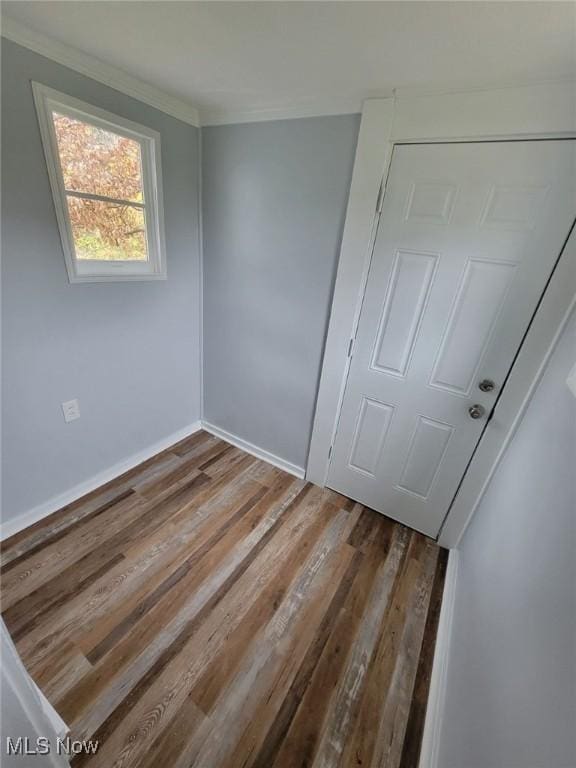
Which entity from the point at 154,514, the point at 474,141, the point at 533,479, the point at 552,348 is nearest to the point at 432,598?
the point at 533,479

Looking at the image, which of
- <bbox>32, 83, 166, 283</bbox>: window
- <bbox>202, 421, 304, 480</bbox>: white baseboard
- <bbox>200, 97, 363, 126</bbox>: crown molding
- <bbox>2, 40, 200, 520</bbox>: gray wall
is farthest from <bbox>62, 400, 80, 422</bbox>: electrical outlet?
<bbox>200, 97, 363, 126</bbox>: crown molding

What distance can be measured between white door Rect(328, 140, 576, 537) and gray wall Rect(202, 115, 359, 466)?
0.94 ft

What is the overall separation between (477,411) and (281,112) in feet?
5.94

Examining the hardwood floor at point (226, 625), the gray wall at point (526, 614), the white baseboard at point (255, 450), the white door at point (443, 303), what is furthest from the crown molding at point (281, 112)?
the hardwood floor at point (226, 625)

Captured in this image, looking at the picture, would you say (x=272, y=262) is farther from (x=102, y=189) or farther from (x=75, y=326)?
(x=75, y=326)

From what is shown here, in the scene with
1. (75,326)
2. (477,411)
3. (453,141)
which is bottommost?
(477,411)

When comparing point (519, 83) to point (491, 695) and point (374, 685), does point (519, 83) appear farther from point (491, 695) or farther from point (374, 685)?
point (374, 685)

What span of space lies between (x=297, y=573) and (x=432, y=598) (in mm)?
679

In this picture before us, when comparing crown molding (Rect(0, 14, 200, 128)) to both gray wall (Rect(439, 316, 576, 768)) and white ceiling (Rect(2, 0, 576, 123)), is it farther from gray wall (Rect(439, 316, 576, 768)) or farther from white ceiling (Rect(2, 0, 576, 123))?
gray wall (Rect(439, 316, 576, 768))

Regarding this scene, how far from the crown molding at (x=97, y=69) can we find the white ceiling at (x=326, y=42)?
0.10 ft

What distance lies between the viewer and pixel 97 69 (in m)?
1.36

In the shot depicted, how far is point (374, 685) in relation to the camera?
119 cm

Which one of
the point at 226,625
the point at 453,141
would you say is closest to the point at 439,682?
the point at 226,625

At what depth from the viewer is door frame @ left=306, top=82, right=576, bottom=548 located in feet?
3.68
